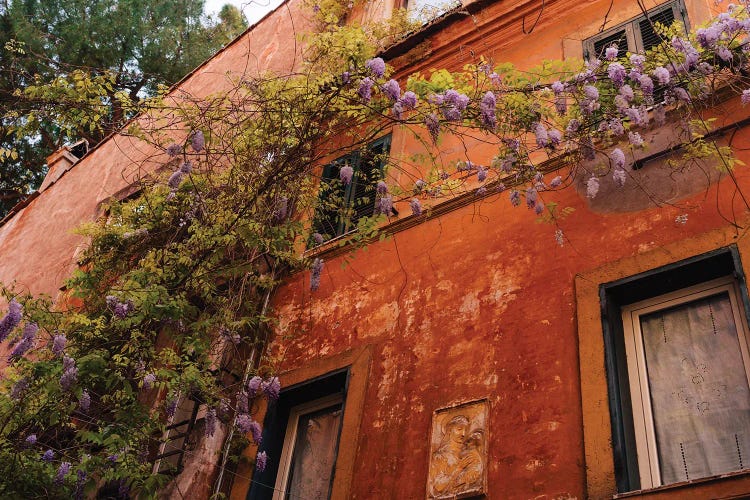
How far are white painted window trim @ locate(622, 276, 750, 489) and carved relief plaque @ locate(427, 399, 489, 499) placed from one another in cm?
97

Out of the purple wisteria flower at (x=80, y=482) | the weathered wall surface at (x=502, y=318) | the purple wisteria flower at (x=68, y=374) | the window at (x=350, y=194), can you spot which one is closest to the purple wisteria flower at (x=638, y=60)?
the weathered wall surface at (x=502, y=318)

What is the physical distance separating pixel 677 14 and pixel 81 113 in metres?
5.44

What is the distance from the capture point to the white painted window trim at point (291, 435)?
21.8 ft

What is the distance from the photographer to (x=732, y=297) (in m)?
5.15

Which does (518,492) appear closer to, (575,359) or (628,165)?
(575,359)

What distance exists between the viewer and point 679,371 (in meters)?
5.07

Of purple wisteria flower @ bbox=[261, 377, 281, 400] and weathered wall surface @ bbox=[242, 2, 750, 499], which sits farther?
purple wisteria flower @ bbox=[261, 377, 281, 400]

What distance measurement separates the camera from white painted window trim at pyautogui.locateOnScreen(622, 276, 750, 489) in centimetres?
479

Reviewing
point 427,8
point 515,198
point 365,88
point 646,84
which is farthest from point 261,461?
point 427,8

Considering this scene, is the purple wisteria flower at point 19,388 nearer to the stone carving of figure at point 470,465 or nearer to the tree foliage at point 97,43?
the stone carving of figure at point 470,465

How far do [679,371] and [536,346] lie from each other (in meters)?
0.96

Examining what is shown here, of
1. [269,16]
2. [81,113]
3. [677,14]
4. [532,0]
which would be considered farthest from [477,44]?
[269,16]

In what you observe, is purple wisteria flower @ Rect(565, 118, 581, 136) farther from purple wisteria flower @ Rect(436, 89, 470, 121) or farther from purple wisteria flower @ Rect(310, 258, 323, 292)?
purple wisteria flower @ Rect(310, 258, 323, 292)

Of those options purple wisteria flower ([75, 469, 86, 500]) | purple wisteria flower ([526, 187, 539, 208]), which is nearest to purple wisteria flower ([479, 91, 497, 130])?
purple wisteria flower ([526, 187, 539, 208])
